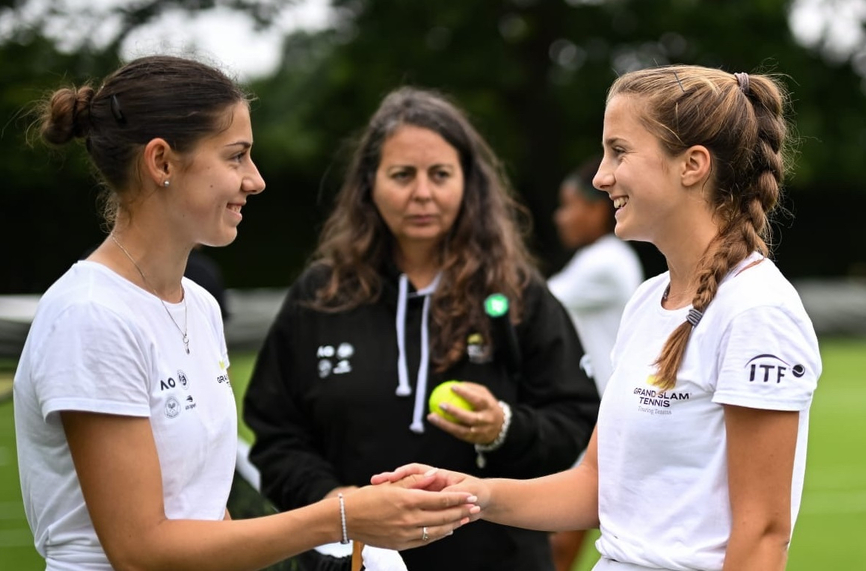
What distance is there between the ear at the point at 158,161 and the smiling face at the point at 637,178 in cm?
107

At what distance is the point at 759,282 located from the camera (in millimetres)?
2645

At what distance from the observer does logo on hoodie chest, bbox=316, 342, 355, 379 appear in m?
4.05

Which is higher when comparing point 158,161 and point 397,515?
point 158,161

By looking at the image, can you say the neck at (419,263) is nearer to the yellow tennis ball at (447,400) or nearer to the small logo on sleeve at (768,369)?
the yellow tennis ball at (447,400)

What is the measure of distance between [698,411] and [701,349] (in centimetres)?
14

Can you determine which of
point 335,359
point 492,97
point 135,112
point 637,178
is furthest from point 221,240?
point 492,97

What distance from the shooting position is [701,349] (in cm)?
269

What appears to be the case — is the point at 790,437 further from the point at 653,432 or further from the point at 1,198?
the point at 1,198

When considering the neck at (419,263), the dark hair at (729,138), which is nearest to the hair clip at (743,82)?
the dark hair at (729,138)

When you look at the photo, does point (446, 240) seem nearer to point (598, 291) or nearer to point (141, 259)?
point (141, 259)

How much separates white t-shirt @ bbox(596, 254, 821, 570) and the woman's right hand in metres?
0.42

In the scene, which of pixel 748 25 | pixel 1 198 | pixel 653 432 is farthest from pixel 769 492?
pixel 748 25

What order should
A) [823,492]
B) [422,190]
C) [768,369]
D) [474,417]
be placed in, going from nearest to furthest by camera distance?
[768,369] < [474,417] < [422,190] < [823,492]

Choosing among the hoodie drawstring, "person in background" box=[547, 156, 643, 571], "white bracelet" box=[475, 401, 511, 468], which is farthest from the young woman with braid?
"person in background" box=[547, 156, 643, 571]
